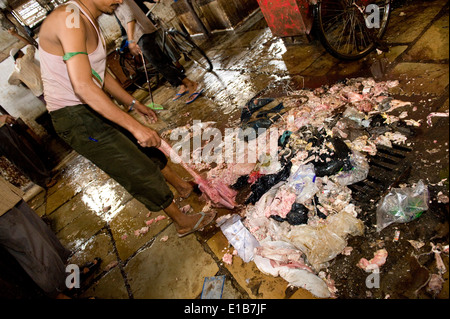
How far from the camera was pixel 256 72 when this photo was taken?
459 centimetres

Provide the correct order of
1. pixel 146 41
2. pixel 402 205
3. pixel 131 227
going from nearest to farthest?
pixel 402 205
pixel 131 227
pixel 146 41

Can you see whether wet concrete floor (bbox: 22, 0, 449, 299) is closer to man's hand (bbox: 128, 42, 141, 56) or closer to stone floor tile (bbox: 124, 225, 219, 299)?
stone floor tile (bbox: 124, 225, 219, 299)

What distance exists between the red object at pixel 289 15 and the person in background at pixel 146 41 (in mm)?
2036

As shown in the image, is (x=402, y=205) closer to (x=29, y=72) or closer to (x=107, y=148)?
(x=107, y=148)

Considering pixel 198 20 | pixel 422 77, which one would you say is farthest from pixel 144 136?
pixel 198 20

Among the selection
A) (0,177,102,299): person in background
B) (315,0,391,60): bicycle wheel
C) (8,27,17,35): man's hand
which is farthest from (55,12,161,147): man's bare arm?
(8,27,17,35): man's hand

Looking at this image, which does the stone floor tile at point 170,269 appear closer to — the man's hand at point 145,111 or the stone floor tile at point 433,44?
the man's hand at point 145,111

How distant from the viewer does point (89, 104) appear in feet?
5.36

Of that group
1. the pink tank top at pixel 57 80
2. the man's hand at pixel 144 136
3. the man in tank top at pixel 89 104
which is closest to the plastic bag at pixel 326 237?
the man in tank top at pixel 89 104

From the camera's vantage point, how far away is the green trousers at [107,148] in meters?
1.90

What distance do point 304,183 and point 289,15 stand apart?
3.21 meters

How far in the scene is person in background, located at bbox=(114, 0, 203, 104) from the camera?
4.25m

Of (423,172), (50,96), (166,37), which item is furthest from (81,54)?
(166,37)
